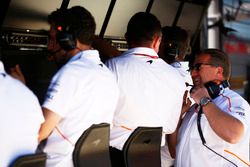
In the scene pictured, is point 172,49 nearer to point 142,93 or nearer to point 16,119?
point 142,93

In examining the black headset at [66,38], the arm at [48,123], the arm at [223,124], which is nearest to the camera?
the arm at [48,123]

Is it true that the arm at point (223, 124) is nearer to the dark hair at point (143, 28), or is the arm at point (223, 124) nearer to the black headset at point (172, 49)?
the dark hair at point (143, 28)

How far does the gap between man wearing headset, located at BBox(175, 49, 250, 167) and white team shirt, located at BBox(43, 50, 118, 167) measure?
2.10ft

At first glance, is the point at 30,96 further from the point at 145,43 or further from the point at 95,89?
the point at 145,43

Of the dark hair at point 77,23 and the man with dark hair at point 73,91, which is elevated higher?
the dark hair at point 77,23

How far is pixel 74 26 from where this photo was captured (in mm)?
2559

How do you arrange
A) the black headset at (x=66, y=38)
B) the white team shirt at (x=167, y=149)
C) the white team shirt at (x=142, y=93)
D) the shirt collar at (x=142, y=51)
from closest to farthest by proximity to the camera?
the black headset at (x=66, y=38) → the white team shirt at (x=142, y=93) → the shirt collar at (x=142, y=51) → the white team shirt at (x=167, y=149)

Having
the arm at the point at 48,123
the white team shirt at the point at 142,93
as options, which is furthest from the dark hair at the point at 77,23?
the arm at the point at 48,123

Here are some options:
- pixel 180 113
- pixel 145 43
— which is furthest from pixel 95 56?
pixel 180 113

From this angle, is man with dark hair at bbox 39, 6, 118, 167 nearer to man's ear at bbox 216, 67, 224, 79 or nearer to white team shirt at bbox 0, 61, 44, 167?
white team shirt at bbox 0, 61, 44, 167

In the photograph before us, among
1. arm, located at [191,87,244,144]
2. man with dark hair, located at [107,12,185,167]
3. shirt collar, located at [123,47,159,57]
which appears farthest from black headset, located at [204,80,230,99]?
shirt collar, located at [123,47,159,57]

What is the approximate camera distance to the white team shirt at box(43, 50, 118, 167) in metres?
2.34

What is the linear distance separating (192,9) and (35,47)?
2.35 meters

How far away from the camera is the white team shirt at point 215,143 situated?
2.87 m
